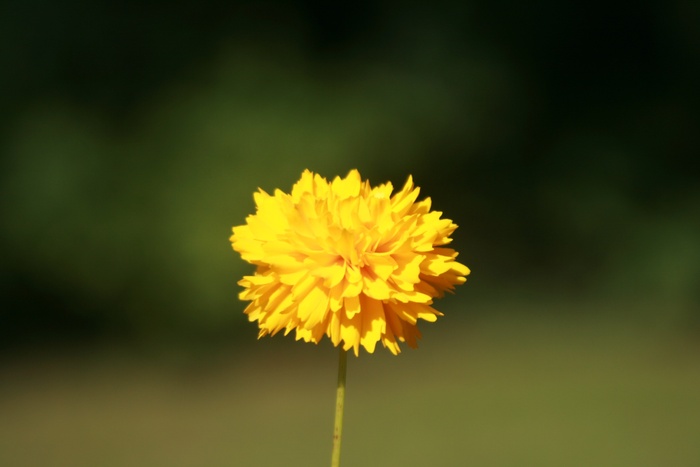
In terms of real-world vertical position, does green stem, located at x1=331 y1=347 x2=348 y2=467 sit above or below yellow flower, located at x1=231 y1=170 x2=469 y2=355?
below

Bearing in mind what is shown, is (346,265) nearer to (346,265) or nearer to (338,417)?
(346,265)

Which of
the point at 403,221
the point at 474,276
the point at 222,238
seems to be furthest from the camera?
the point at 474,276

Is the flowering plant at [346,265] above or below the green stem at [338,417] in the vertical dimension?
above

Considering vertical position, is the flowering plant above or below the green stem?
above

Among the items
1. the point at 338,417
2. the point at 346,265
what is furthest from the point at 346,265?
the point at 338,417

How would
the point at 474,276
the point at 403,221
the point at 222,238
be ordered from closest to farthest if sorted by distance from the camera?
the point at 403,221 < the point at 222,238 < the point at 474,276

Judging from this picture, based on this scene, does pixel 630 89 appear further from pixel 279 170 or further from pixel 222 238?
pixel 222 238

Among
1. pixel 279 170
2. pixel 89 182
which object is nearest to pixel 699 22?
pixel 279 170

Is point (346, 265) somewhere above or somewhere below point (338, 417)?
above
